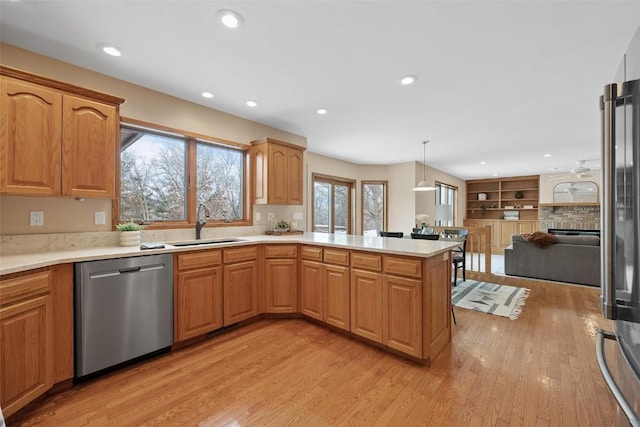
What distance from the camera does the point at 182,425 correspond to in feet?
5.24

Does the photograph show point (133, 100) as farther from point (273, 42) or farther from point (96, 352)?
point (96, 352)

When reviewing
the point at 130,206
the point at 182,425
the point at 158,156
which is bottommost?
the point at 182,425

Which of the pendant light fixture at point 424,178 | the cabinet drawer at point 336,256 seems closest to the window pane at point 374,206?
the pendant light fixture at point 424,178

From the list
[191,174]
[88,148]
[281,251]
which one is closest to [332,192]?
[281,251]

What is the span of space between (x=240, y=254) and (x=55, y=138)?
67.9 inches

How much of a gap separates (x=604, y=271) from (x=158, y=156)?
137 inches

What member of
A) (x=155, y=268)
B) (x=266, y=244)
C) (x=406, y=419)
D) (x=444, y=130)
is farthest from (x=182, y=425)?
(x=444, y=130)

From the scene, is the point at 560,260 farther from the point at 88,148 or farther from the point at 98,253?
the point at 88,148

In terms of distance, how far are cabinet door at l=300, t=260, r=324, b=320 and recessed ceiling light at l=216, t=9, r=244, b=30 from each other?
2.19 meters

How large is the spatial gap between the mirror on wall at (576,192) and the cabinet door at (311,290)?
8.84 metres

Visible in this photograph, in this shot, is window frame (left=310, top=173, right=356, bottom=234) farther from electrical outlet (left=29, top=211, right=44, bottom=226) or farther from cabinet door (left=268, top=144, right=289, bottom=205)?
electrical outlet (left=29, top=211, right=44, bottom=226)

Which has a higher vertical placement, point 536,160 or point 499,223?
point 536,160

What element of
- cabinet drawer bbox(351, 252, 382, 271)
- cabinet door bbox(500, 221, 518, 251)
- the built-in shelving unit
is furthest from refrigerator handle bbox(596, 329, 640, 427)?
the built-in shelving unit

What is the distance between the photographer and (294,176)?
3.83 meters
